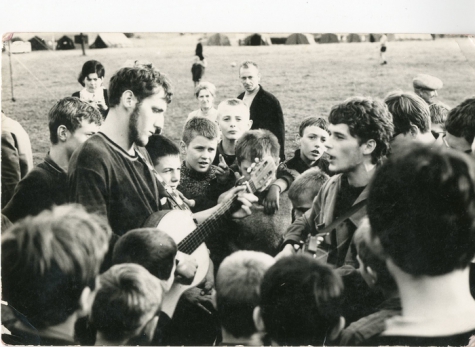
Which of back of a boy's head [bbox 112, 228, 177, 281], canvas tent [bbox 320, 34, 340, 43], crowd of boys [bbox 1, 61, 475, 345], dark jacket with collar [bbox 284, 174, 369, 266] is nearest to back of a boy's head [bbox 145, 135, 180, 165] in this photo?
crowd of boys [bbox 1, 61, 475, 345]

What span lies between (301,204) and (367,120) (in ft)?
2.05

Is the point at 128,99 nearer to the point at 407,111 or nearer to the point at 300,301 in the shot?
the point at 300,301

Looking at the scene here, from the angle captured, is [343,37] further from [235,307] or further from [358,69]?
[235,307]

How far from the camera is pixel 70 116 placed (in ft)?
12.8

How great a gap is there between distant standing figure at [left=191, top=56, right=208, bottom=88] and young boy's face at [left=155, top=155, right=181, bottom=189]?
481 mm

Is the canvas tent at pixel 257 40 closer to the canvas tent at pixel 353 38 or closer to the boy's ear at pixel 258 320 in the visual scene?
the canvas tent at pixel 353 38

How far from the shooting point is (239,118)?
12.8 feet

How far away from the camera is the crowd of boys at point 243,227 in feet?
12.2

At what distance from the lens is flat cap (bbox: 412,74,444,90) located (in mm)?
3922

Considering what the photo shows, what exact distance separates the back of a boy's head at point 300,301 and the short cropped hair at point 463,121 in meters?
1.12

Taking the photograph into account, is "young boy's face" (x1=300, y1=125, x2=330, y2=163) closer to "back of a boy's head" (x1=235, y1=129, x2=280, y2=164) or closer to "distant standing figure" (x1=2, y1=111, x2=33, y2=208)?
"back of a boy's head" (x1=235, y1=129, x2=280, y2=164)

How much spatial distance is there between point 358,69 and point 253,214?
1073 millimetres

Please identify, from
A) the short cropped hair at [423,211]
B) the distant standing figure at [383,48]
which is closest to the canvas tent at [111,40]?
the distant standing figure at [383,48]
